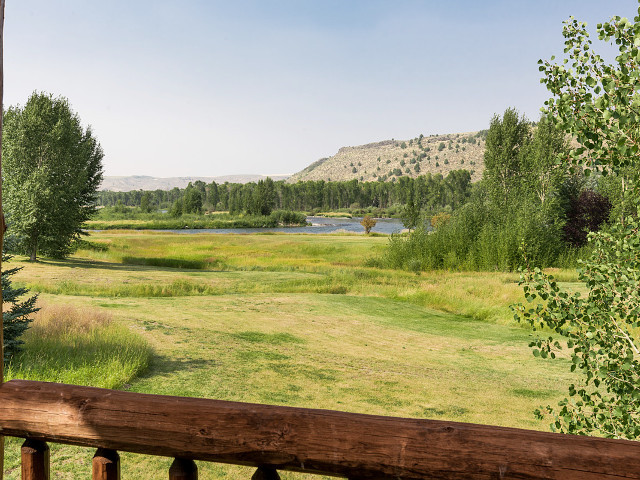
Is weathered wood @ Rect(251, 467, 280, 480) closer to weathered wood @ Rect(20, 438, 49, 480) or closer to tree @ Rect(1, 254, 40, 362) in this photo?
weathered wood @ Rect(20, 438, 49, 480)

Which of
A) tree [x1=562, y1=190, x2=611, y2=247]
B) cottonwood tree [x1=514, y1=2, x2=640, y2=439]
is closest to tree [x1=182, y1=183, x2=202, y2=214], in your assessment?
tree [x1=562, y1=190, x2=611, y2=247]

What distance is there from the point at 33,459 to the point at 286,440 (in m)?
1.10

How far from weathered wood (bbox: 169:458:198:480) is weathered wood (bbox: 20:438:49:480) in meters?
0.60

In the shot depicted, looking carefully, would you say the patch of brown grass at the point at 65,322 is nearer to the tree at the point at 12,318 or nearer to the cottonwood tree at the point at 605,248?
the tree at the point at 12,318

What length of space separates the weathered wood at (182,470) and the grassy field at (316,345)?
4931mm

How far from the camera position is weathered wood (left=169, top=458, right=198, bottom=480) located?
1823 mm

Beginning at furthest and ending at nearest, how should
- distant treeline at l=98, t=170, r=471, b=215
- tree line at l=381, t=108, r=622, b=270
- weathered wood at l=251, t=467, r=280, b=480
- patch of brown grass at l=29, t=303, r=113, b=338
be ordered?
distant treeline at l=98, t=170, r=471, b=215
tree line at l=381, t=108, r=622, b=270
patch of brown grass at l=29, t=303, r=113, b=338
weathered wood at l=251, t=467, r=280, b=480

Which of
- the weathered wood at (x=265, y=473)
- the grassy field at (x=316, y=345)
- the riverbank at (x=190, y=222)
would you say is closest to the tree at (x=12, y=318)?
the grassy field at (x=316, y=345)

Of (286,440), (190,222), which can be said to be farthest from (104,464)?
(190,222)

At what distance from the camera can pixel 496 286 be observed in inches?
1021

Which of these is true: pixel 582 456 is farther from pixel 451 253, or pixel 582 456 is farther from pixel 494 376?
pixel 451 253

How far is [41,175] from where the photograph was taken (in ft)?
99.9

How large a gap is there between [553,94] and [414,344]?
12142mm

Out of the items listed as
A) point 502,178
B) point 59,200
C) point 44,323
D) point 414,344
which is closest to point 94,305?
point 44,323
